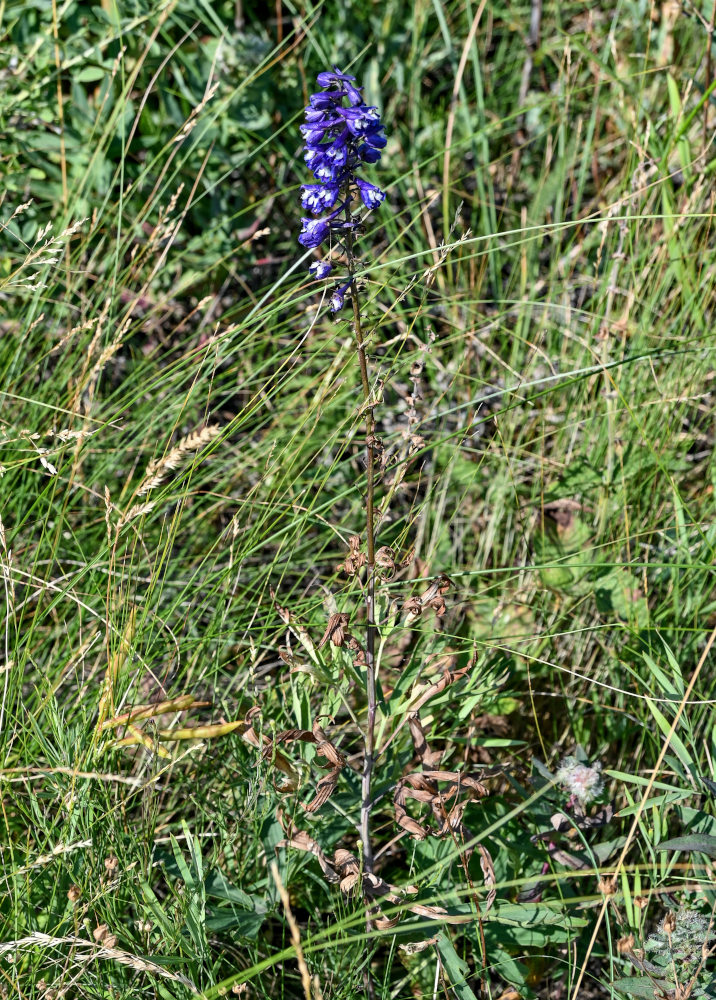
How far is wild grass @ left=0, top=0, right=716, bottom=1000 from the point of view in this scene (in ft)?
5.08

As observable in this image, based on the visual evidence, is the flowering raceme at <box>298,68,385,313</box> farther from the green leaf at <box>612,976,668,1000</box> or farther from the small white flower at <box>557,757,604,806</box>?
the green leaf at <box>612,976,668,1000</box>

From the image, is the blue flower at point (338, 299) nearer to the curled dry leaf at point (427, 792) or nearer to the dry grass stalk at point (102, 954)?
the curled dry leaf at point (427, 792)

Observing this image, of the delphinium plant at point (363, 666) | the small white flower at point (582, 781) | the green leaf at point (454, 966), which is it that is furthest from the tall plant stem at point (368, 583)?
the small white flower at point (582, 781)

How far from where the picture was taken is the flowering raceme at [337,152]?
51.7 inches

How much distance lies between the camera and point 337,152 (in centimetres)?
130

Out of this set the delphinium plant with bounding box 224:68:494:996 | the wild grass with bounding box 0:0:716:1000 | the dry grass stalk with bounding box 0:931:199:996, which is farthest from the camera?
the wild grass with bounding box 0:0:716:1000

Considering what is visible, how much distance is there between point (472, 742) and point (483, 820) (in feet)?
0.50

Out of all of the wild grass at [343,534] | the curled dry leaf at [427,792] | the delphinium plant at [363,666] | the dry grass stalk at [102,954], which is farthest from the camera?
the wild grass at [343,534]

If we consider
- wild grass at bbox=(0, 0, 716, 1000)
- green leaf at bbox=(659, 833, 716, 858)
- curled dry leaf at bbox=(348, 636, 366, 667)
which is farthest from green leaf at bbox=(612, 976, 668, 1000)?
curled dry leaf at bbox=(348, 636, 366, 667)

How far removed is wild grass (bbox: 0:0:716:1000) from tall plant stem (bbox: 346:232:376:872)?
0.17ft

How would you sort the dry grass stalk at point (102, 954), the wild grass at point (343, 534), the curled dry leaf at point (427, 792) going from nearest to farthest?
1. the dry grass stalk at point (102, 954)
2. the curled dry leaf at point (427, 792)
3. the wild grass at point (343, 534)

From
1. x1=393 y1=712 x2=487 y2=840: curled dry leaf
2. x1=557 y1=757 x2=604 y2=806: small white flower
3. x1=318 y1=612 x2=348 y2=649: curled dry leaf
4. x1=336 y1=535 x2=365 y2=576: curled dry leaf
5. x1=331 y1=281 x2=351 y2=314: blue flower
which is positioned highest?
x1=331 y1=281 x2=351 y2=314: blue flower

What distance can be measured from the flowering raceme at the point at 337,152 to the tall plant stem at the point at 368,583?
44mm

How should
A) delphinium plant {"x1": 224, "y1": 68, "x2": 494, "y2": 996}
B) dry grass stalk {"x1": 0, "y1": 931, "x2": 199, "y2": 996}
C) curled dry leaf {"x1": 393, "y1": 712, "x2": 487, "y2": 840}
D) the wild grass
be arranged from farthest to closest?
the wild grass → curled dry leaf {"x1": 393, "y1": 712, "x2": 487, "y2": 840} → delphinium plant {"x1": 224, "y1": 68, "x2": 494, "y2": 996} → dry grass stalk {"x1": 0, "y1": 931, "x2": 199, "y2": 996}
